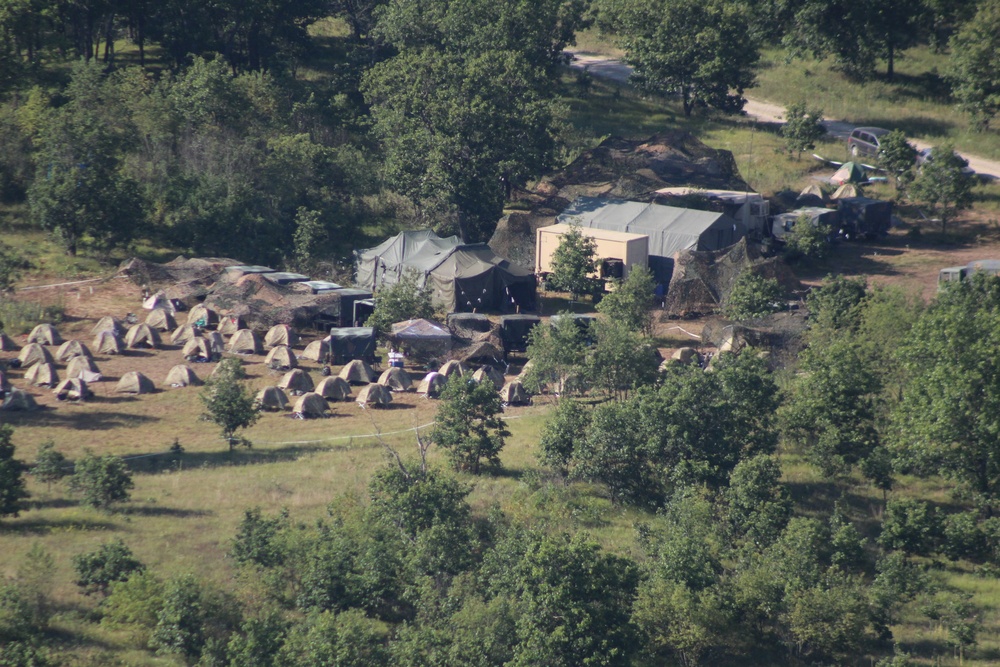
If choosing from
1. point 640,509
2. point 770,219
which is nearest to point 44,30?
point 770,219

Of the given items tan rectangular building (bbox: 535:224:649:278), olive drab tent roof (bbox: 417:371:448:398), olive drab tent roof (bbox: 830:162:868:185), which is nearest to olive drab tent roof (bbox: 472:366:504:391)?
olive drab tent roof (bbox: 417:371:448:398)

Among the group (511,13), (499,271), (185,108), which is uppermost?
(511,13)

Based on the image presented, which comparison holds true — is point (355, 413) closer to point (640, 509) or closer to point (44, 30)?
point (640, 509)

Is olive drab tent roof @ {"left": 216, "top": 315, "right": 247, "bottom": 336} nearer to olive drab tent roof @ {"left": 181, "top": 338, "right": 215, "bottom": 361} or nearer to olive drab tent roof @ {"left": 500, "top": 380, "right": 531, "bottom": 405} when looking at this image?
olive drab tent roof @ {"left": 181, "top": 338, "right": 215, "bottom": 361}

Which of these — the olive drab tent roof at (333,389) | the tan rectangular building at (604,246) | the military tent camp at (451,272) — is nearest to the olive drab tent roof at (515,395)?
the olive drab tent roof at (333,389)

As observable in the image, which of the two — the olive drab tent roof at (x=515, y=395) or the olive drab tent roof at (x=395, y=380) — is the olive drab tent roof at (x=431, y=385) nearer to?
the olive drab tent roof at (x=395, y=380)
